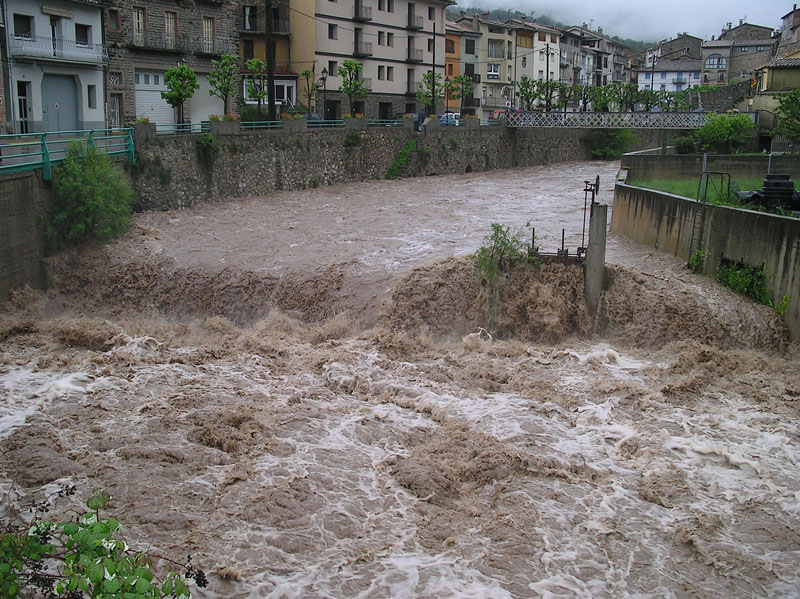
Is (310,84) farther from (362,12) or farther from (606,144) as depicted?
(606,144)

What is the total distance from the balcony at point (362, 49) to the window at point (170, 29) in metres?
13.6

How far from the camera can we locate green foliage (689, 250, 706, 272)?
1908cm

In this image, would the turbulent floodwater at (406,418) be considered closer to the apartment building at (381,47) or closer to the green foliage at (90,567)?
the green foliage at (90,567)

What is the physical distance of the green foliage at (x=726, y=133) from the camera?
38.3m

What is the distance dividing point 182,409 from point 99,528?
9.34m

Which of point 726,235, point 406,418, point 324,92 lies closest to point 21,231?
point 406,418

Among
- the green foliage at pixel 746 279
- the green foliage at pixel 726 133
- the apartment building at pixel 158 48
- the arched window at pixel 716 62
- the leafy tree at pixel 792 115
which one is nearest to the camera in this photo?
the green foliage at pixel 746 279

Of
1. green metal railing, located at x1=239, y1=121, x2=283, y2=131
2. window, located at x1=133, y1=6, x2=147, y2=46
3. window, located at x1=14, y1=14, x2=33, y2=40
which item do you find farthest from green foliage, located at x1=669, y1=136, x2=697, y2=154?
window, located at x1=14, y1=14, x2=33, y2=40

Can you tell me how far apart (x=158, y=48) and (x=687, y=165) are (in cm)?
2410

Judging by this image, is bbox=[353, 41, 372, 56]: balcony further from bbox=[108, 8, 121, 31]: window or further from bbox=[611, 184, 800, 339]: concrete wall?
bbox=[611, 184, 800, 339]: concrete wall

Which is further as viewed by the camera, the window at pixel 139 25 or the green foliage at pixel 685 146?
the green foliage at pixel 685 146

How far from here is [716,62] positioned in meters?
90.8

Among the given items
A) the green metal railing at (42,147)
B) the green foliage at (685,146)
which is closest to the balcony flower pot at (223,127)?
the green metal railing at (42,147)

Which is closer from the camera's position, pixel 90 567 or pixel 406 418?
pixel 90 567
